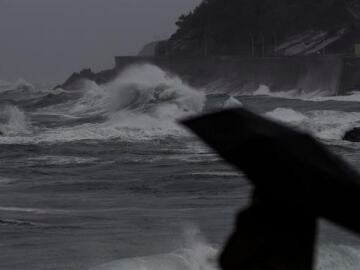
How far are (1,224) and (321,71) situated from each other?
53.7m

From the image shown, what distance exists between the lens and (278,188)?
6.44 feet

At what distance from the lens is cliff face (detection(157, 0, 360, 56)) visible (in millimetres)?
74625

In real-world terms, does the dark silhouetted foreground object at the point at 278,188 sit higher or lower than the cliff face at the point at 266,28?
higher

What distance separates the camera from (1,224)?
11.5m

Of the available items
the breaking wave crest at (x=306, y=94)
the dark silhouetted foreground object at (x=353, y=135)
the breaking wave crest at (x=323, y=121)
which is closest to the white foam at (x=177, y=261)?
the dark silhouetted foreground object at (x=353, y=135)

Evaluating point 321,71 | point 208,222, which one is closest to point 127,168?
point 208,222

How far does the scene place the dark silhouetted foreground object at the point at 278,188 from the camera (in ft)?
6.37

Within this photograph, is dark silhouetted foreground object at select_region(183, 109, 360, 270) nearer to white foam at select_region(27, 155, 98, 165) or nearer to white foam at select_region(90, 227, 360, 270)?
white foam at select_region(90, 227, 360, 270)

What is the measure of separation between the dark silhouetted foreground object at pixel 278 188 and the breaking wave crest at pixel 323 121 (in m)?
24.8

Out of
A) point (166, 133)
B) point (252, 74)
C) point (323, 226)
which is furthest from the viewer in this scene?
point (252, 74)

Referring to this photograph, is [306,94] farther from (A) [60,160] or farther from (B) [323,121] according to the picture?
(A) [60,160]

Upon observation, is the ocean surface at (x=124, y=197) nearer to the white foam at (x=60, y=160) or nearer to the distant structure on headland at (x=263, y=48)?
the white foam at (x=60, y=160)

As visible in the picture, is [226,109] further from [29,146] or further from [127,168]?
[29,146]

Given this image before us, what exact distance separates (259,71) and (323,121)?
38024mm
